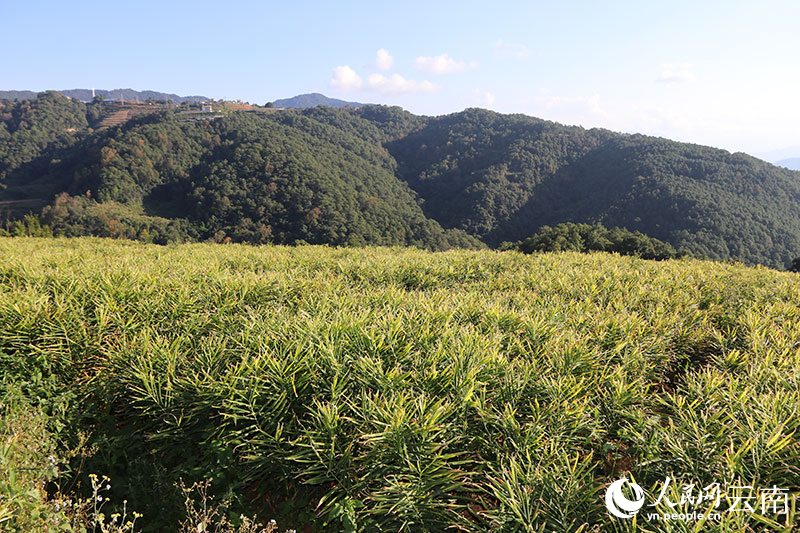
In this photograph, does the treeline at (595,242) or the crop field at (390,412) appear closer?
the crop field at (390,412)

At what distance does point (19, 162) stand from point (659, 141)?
143 m

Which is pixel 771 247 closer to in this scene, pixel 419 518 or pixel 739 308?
pixel 739 308

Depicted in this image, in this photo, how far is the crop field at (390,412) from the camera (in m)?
2.43

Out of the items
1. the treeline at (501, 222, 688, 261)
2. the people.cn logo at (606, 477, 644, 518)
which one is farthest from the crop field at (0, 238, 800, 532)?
the treeline at (501, 222, 688, 261)

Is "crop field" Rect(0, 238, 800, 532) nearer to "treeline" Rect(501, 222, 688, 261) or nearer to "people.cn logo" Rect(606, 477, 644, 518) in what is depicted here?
"people.cn logo" Rect(606, 477, 644, 518)

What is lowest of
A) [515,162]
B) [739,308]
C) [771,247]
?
[771,247]

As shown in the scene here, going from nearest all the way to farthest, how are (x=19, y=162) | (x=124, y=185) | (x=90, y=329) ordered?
(x=90, y=329)
(x=124, y=185)
(x=19, y=162)

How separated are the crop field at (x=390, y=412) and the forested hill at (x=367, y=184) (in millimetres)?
41367

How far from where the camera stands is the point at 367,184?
84.2 meters

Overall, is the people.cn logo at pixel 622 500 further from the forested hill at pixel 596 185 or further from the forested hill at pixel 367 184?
the forested hill at pixel 596 185

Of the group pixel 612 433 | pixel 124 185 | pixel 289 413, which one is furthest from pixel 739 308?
pixel 124 185

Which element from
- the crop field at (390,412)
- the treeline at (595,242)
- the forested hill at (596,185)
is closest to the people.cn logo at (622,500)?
the crop field at (390,412)

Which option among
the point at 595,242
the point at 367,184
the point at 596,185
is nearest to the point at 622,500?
the point at 595,242

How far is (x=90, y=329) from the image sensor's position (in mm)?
4152
